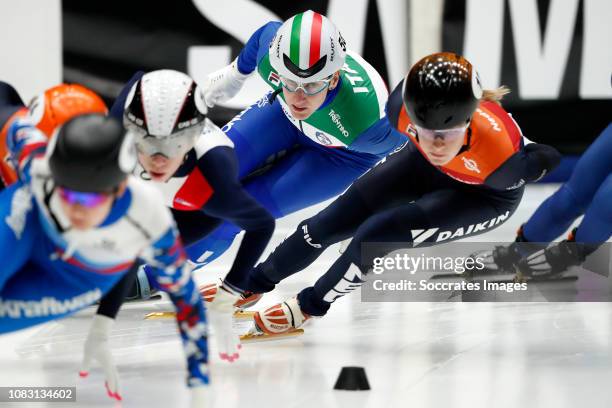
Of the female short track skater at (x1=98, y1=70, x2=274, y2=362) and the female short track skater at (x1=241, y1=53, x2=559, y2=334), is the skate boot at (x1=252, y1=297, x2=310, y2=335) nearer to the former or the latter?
the female short track skater at (x1=241, y1=53, x2=559, y2=334)

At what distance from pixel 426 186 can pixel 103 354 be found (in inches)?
79.9

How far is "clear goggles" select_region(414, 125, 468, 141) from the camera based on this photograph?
4422 mm

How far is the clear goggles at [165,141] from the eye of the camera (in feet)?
12.8

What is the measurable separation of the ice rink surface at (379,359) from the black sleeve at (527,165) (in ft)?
2.57

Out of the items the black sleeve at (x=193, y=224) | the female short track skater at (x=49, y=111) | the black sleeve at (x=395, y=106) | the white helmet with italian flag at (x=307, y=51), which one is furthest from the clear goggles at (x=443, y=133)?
the female short track skater at (x=49, y=111)

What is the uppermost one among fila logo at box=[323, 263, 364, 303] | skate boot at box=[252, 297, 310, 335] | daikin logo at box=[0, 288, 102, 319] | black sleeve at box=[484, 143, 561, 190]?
black sleeve at box=[484, 143, 561, 190]

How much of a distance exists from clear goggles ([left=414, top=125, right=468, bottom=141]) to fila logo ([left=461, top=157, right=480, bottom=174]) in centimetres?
22

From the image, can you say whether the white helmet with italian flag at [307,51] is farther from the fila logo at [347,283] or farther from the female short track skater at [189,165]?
the fila logo at [347,283]

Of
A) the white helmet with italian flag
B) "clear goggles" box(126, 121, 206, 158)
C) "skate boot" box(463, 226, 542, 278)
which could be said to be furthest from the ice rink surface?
the white helmet with italian flag

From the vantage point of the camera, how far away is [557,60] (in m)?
8.70

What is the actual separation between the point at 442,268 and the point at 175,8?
11.2 feet

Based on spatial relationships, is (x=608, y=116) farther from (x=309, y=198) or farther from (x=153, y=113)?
(x=153, y=113)

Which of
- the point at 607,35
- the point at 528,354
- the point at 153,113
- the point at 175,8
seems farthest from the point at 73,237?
the point at 607,35

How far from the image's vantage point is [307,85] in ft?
16.4
